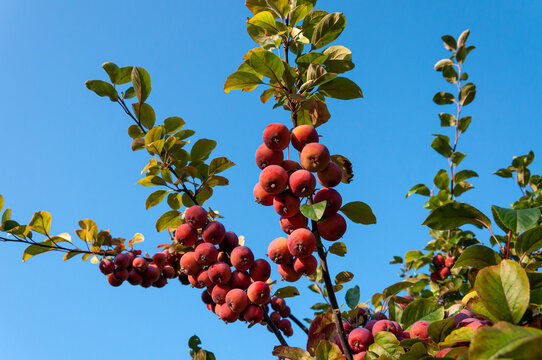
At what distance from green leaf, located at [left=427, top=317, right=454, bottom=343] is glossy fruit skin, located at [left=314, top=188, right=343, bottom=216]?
0.56 meters

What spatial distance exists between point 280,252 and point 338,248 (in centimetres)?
27

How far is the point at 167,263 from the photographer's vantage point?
11.3 feet

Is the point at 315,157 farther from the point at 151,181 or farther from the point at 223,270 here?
the point at 151,181

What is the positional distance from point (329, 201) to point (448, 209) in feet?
1.54

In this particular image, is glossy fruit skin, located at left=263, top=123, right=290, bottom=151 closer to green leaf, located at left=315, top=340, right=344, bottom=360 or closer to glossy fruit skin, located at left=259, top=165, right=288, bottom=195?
glossy fruit skin, located at left=259, top=165, right=288, bottom=195

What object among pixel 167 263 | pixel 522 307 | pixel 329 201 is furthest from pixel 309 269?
pixel 167 263

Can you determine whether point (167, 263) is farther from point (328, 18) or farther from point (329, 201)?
point (328, 18)

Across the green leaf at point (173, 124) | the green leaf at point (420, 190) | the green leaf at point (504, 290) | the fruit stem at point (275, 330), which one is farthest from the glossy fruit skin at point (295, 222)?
the green leaf at point (420, 190)

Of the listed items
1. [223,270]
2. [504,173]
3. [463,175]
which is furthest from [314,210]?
[504,173]

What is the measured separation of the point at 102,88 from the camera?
262 cm

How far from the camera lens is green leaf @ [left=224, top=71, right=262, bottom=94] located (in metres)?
1.85

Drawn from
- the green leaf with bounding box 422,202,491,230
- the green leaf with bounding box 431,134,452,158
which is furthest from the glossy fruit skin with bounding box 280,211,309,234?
the green leaf with bounding box 431,134,452,158

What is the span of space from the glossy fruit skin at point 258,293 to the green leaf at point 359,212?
0.69 meters

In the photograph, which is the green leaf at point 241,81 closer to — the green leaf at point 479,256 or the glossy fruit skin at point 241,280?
the glossy fruit skin at point 241,280
